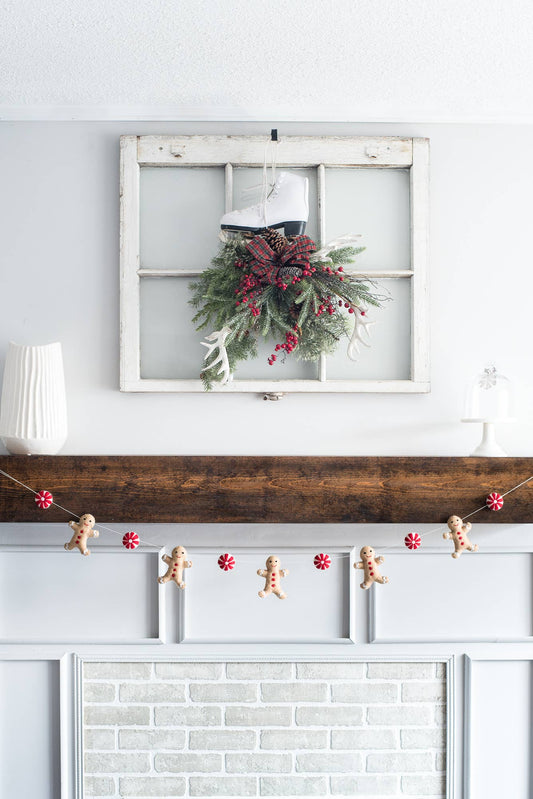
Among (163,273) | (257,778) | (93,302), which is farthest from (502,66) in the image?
(257,778)

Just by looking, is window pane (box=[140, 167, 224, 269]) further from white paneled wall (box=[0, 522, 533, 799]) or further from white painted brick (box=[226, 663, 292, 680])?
white painted brick (box=[226, 663, 292, 680])

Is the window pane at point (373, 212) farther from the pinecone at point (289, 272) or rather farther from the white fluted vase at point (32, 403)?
the white fluted vase at point (32, 403)

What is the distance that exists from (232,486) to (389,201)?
1018 millimetres

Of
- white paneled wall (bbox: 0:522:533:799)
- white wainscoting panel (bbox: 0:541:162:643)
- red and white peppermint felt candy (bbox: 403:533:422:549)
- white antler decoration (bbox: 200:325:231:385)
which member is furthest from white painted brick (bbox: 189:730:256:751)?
white antler decoration (bbox: 200:325:231:385)

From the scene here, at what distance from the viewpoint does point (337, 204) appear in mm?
1993

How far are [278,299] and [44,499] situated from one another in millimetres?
867

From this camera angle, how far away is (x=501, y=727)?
200 cm

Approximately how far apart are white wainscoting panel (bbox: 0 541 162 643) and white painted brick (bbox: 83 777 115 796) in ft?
1.45

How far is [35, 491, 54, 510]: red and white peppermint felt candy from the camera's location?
173cm

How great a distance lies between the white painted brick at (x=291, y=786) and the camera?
199cm

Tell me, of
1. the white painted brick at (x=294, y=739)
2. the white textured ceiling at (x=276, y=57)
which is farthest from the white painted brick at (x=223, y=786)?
the white textured ceiling at (x=276, y=57)

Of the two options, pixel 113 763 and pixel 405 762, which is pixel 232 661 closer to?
pixel 113 763

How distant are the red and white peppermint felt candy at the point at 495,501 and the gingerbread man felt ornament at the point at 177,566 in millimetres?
848

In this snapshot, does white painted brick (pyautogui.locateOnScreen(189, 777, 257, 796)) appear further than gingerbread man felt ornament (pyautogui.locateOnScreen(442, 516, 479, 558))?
Yes
